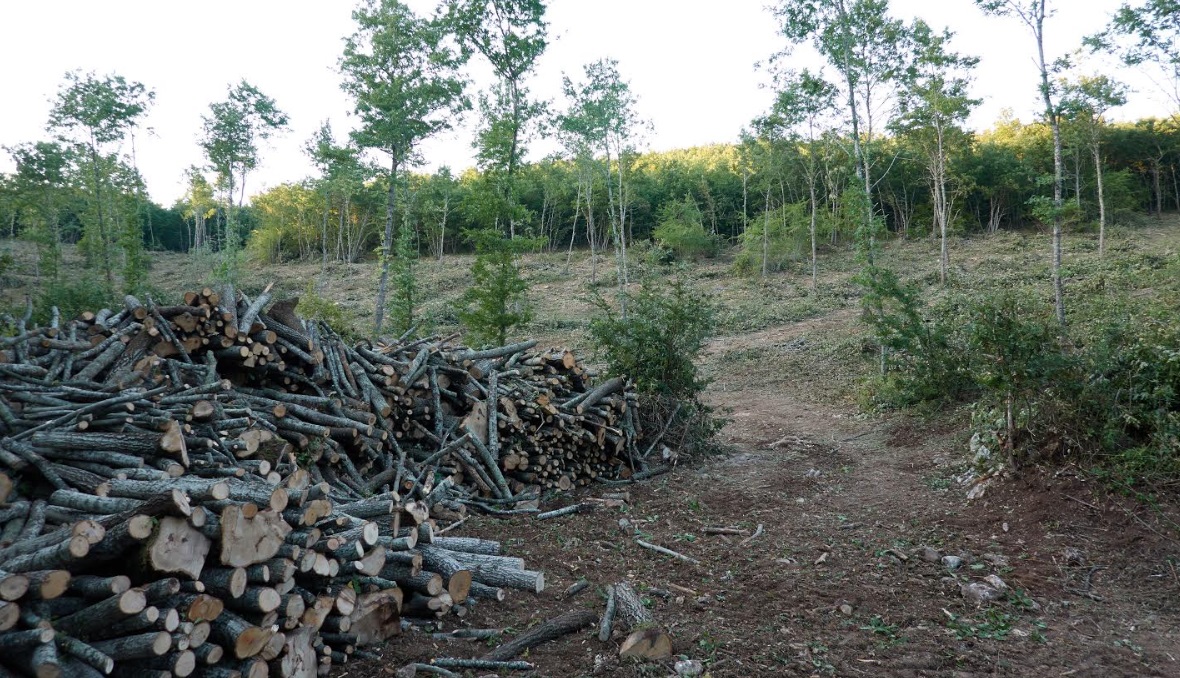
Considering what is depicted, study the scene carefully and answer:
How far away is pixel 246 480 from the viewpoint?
13.5 ft

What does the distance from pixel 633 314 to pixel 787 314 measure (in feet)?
46.3

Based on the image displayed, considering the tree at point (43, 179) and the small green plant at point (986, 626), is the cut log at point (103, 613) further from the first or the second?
the tree at point (43, 179)

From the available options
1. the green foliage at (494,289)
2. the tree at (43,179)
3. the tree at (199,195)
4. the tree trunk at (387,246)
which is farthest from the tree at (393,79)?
the tree at (199,195)

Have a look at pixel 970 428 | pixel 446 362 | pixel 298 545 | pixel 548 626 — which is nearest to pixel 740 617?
pixel 548 626

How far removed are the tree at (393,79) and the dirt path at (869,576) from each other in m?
14.0

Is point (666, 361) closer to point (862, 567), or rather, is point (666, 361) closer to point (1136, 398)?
point (862, 567)

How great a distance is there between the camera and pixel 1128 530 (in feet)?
17.3

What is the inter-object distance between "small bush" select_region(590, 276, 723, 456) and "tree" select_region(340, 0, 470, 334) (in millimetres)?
10972

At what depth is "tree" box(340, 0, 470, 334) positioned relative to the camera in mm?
18266

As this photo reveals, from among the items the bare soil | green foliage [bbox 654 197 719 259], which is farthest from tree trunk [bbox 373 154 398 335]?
green foliage [bbox 654 197 719 259]

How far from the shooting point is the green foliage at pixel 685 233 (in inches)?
1353

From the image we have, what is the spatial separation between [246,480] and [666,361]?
238 inches

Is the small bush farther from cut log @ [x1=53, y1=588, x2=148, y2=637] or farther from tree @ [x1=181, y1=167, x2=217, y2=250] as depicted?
tree @ [x1=181, y1=167, x2=217, y2=250]

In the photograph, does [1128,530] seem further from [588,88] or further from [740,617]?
[588,88]
